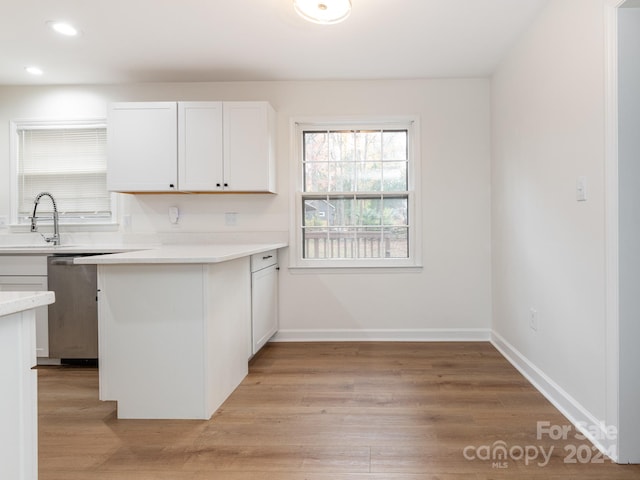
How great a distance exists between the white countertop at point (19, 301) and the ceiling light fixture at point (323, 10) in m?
2.11

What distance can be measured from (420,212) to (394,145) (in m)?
0.67

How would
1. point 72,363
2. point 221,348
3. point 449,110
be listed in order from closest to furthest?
point 221,348 < point 72,363 < point 449,110

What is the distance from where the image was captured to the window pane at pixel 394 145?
3725 millimetres

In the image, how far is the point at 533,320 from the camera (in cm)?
264

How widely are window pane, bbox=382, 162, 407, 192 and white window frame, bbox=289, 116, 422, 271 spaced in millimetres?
55

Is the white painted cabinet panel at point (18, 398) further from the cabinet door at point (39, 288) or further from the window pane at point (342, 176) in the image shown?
the window pane at point (342, 176)

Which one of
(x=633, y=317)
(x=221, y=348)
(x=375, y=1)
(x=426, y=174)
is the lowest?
(x=221, y=348)

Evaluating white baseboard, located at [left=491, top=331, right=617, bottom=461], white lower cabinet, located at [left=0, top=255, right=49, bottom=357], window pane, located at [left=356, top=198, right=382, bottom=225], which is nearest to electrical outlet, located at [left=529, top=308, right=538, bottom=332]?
white baseboard, located at [left=491, top=331, right=617, bottom=461]

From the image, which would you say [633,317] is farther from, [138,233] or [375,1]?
[138,233]

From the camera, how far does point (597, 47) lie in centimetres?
186

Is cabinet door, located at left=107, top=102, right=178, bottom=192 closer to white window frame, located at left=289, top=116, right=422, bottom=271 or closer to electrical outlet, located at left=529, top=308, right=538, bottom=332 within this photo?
white window frame, located at left=289, top=116, right=422, bottom=271

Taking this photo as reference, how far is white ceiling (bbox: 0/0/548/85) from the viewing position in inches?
98.0

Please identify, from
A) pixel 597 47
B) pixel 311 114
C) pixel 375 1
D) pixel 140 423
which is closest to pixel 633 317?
pixel 597 47

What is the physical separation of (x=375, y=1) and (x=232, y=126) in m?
1.48
